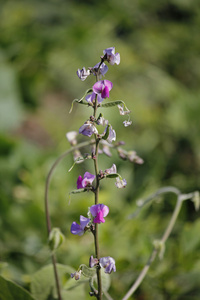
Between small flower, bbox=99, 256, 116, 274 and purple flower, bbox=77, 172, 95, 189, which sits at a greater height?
purple flower, bbox=77, 172, 95, 189

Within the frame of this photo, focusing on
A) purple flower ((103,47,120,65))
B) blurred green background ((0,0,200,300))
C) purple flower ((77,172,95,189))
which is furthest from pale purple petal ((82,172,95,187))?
blurred green background ((0,0,200,300))

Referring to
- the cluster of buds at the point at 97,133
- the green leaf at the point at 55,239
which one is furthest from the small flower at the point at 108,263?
the green leaf at the point at 55,239

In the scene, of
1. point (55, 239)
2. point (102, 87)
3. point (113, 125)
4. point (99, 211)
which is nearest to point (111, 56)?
point (102, 87)

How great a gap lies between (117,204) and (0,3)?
1.73 m

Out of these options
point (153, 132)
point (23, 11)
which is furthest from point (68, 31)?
point (153, 132)

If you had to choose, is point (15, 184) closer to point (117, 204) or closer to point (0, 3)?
point (117, 204)

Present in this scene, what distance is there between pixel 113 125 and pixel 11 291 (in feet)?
2.45

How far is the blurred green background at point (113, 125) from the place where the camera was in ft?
2.61

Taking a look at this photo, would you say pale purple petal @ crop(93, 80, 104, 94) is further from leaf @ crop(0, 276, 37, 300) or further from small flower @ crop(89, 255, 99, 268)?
leaf @ crop(0, 276, 37, 300)

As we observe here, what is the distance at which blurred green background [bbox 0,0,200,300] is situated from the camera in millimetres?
796

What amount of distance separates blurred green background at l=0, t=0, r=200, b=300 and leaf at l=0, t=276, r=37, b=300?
44 mm

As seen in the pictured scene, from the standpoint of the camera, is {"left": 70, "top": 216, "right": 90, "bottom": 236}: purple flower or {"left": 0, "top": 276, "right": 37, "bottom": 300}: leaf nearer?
{"left": 70, "top": 216, "right": 90, "bottom": 236}: purple flower

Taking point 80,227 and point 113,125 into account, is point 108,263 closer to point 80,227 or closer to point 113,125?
point 80,227

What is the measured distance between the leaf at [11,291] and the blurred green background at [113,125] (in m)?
0.04
